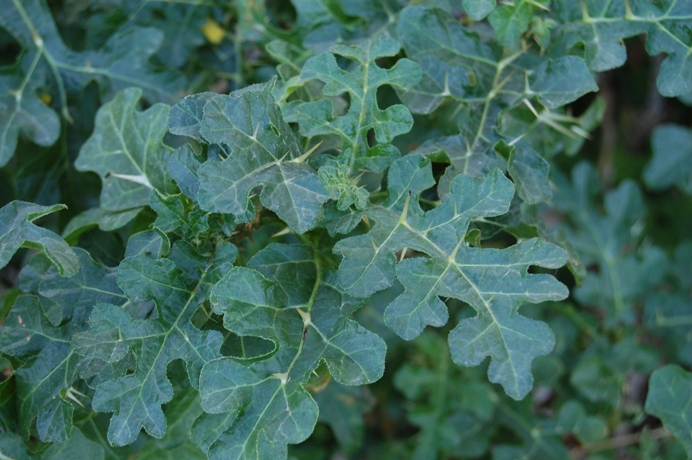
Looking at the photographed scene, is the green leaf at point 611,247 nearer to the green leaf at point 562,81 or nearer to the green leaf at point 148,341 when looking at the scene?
the green leaf at point 562,81

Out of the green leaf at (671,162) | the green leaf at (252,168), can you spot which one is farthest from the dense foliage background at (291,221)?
the green leaf at (671,162)

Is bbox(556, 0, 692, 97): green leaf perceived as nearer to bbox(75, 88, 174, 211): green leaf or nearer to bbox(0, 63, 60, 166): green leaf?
bbox(75, 88, 174, 211): green leaf

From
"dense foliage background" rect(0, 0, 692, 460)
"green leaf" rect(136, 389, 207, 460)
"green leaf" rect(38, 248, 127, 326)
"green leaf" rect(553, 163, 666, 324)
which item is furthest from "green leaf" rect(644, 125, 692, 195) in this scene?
"green leaf" rect(38, 248, 127, 326)

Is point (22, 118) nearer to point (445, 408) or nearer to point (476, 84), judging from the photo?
point (476, 84)

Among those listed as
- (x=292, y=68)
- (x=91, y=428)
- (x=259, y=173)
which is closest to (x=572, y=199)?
(x=292, y=68)

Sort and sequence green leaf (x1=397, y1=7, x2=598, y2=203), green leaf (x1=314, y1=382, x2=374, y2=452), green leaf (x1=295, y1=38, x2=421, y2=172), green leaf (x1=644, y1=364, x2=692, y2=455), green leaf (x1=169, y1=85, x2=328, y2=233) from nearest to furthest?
green leaf (x1=169, y1=85, x2=328, y2=233) → green leaf (x1=295, y1=38, x2=421, y2=172) → green leaf (x1=397, y1=7, x2=598, y2=203) → green leaf (x1=644, y1=364, x2=692, y2=455) → green leaf (x1=314, y1=382, x2=374, y2=452)

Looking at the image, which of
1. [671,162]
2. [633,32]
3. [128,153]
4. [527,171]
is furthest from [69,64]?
[671,162]
